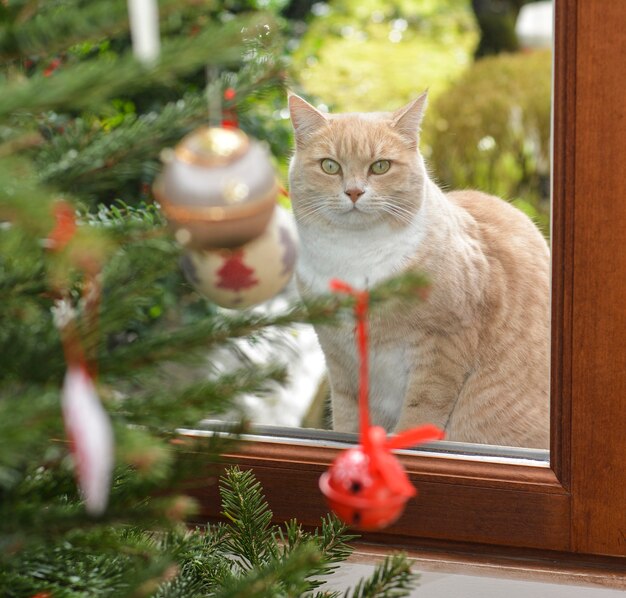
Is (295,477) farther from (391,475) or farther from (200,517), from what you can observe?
(391,475)

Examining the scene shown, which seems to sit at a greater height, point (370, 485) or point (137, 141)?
point (137, 141)

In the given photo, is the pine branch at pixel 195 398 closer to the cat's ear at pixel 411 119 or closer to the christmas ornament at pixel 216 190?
the christmas ornament at pixel 216 190

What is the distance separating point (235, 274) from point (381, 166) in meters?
0.71

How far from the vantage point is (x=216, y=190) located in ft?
1.75

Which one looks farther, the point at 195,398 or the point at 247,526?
the point at 247,526

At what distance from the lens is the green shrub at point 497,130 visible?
1.42 m

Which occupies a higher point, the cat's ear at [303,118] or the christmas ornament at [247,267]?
the christmas ornament at [247,267]

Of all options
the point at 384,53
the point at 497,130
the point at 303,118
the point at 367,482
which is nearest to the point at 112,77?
the point at 367,482

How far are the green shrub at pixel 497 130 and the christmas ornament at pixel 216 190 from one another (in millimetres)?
840

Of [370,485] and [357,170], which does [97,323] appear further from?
[357,170]

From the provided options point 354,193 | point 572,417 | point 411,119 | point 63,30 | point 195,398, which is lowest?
point 572,417

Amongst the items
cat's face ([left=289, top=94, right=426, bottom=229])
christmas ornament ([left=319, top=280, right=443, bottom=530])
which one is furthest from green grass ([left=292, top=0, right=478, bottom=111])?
christmas ornament ([left=319, top=280, right=443, bottom=530])

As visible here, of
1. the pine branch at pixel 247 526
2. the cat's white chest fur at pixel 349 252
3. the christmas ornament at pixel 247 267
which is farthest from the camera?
the cat's white chest fur at pixel 349 252

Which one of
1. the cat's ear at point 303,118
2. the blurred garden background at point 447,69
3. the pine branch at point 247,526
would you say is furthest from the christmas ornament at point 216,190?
the blurred garden background at point 447,69
